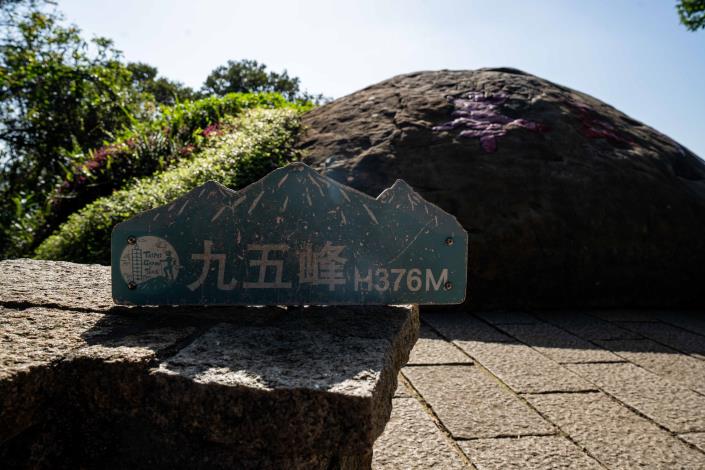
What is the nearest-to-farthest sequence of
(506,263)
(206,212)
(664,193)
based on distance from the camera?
(206,212)
(506,263)
(664,193)

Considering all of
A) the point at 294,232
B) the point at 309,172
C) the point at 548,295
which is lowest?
the point at 548,295

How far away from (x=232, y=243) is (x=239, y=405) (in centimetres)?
61

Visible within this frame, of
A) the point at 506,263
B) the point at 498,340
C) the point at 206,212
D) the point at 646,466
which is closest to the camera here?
the point at 206,212

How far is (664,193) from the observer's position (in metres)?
4.62

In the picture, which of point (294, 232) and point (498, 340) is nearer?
point (294, 232)

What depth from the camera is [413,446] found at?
199 centimetres

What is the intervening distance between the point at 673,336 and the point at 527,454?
2.20 meters

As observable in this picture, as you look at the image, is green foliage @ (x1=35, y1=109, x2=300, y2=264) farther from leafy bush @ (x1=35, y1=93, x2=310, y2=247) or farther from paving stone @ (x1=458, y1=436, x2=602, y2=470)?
paving stone @ (x1=458, y1=436, x2=602, y2=470)

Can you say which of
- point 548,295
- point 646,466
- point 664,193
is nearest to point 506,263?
point 548,295

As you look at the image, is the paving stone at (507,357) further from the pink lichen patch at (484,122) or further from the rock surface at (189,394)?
the pink lichen patch at (484,122)

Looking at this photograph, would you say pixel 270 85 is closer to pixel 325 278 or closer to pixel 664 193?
pixel 664 193

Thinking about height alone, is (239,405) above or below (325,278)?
below

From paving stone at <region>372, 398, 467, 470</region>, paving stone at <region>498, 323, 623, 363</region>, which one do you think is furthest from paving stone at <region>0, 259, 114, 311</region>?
paving stone at <region>498, 323, 623, 363</region>

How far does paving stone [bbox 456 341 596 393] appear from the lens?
103 inches
